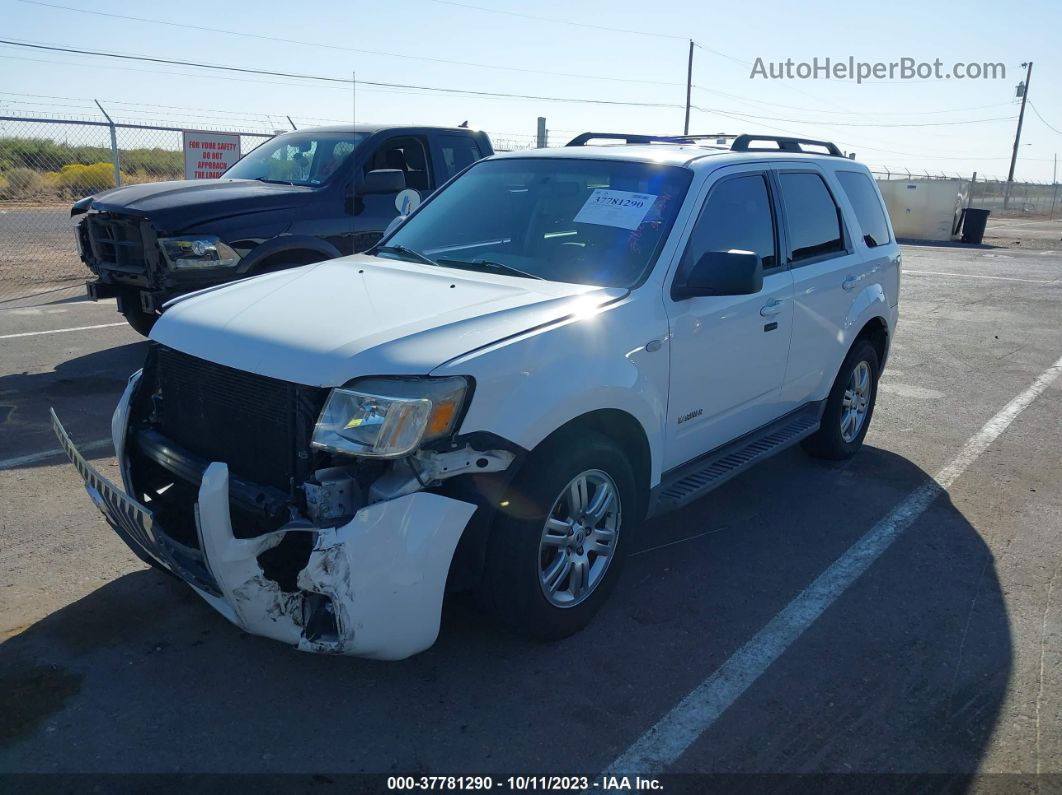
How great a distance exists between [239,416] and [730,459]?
2479mm

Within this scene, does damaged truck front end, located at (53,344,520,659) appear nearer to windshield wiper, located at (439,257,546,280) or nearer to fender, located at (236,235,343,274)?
windshield wiper, located at (439,257,546,280)

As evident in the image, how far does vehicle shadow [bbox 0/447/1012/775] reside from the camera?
115 inches

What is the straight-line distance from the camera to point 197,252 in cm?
699

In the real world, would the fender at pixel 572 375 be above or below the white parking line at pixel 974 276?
above

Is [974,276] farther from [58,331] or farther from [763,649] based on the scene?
[763,649]

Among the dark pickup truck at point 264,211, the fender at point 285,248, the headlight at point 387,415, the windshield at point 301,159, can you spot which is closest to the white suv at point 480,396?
the headlight at point 387,415

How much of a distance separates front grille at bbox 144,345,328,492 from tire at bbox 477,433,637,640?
0.77m

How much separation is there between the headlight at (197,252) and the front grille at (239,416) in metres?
3.62

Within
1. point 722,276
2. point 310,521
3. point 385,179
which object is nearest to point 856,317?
point 722,276

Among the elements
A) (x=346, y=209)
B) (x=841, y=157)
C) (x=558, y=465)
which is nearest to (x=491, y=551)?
(x=558, y=465)

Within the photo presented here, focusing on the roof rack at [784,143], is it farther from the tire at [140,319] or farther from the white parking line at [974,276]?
the white parking line at [974,276]

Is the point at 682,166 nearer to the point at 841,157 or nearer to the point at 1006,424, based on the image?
the point at 841,157

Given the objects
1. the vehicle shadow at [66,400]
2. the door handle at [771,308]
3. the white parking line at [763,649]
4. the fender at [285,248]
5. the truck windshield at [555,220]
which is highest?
the truck windshield at [555,220]

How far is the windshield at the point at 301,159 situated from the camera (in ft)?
26.3
